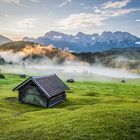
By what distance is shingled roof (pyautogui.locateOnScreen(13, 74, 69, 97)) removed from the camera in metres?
60.0

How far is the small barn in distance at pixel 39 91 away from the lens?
59812 millimetres

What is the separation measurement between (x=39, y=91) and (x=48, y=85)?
3256 mm

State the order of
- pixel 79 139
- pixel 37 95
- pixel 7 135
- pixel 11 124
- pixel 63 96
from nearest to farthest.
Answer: pixel 79 139 < pixel 7 135 < pixel 11 124 < pixel 37 95 < pixel 63 96

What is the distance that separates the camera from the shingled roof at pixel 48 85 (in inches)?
2362

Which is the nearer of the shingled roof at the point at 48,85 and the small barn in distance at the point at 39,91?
the small barn in distance at the point at 39,91

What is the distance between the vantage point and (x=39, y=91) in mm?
60750

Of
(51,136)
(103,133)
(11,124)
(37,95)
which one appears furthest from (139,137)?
(37,95)

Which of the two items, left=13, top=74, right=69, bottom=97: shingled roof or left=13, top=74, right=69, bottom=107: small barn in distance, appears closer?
left=13, top=74, right=69, bottom=107: small barn in distance

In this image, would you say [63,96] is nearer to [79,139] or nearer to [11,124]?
[11,124]

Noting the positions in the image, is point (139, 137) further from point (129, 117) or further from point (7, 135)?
point (7, 135)

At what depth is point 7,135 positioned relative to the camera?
98.7 ft

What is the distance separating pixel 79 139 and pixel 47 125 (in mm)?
6622

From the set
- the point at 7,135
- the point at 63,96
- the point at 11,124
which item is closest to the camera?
the point at 7,135

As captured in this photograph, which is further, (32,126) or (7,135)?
(32,126)
